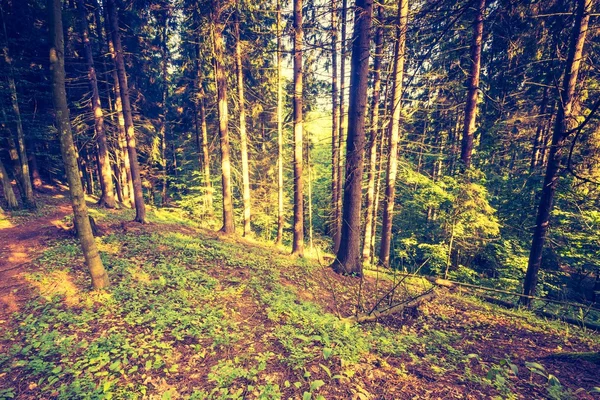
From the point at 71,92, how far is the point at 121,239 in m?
16.0

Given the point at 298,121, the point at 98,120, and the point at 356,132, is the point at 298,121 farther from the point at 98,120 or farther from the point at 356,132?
the point at 98,120

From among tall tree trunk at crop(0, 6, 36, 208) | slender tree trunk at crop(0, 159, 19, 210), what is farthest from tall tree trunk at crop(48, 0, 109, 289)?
tall tree trunk at crop(0, 6, 36, 208)

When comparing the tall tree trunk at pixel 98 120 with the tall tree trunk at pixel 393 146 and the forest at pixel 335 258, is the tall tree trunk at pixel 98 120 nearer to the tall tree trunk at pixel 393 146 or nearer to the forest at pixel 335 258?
the forest at pixel 335 258

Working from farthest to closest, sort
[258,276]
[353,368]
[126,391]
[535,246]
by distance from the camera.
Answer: [258,276], [535,246], [353,368], [126,391]

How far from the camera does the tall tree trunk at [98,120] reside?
1482cm

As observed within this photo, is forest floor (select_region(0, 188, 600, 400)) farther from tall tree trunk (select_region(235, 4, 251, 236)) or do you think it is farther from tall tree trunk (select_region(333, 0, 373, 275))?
tall tree trunk (select_region(235, 4, 251, 236))

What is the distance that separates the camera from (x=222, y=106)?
527 inches

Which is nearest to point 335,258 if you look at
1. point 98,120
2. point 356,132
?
point 356,132

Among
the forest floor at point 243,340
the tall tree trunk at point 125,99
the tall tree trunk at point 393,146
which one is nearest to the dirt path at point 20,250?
the forest floor at point 243,340

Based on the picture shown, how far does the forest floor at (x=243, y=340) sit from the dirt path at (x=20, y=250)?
0.05 metres

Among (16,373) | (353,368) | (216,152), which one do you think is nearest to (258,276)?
(353,368)

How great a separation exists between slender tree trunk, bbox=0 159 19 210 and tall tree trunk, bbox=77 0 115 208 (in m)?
4.49

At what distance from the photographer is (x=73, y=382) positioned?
4.00m

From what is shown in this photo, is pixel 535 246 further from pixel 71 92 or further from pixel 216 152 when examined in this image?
pixel 71 92
